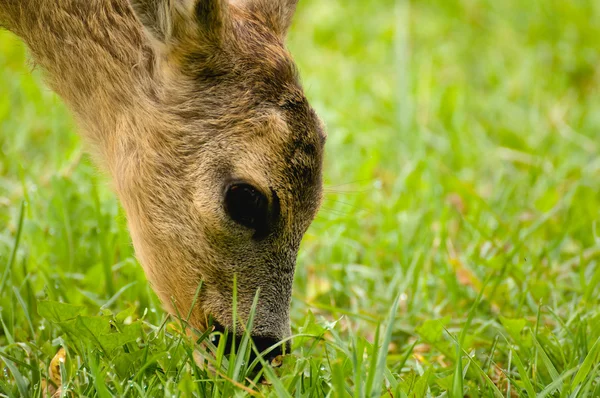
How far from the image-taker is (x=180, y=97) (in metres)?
3.22

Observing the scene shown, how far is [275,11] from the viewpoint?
143 inches

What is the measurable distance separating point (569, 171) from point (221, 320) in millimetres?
3458

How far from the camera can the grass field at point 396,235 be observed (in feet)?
9.92

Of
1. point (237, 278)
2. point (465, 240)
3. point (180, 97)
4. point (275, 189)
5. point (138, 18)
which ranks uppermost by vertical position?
point (138, 18)

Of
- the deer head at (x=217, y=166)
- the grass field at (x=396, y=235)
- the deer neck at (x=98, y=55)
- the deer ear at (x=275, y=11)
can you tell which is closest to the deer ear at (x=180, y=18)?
the deer head at (x=217, y=166)

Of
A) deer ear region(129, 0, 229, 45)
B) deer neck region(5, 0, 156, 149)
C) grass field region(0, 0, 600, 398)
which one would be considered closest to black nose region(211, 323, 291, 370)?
grass field region(0, 0, 600, 398)

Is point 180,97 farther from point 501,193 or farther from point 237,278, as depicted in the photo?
point 501,193

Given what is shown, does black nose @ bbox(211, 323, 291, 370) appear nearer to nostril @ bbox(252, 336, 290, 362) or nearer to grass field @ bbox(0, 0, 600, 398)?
nostril @ bbox(252, 336, 290, 362)

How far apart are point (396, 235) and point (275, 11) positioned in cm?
163

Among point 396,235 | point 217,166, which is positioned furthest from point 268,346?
point 396,235

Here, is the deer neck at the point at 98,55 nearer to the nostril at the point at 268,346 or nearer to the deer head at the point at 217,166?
the deer head at the point at 217,166

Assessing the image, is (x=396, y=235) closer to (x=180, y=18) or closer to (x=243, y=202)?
(x=243, y=202)

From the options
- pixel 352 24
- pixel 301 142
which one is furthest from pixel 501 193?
pixel 352 24

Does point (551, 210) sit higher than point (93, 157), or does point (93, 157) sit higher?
point (93, 157)
